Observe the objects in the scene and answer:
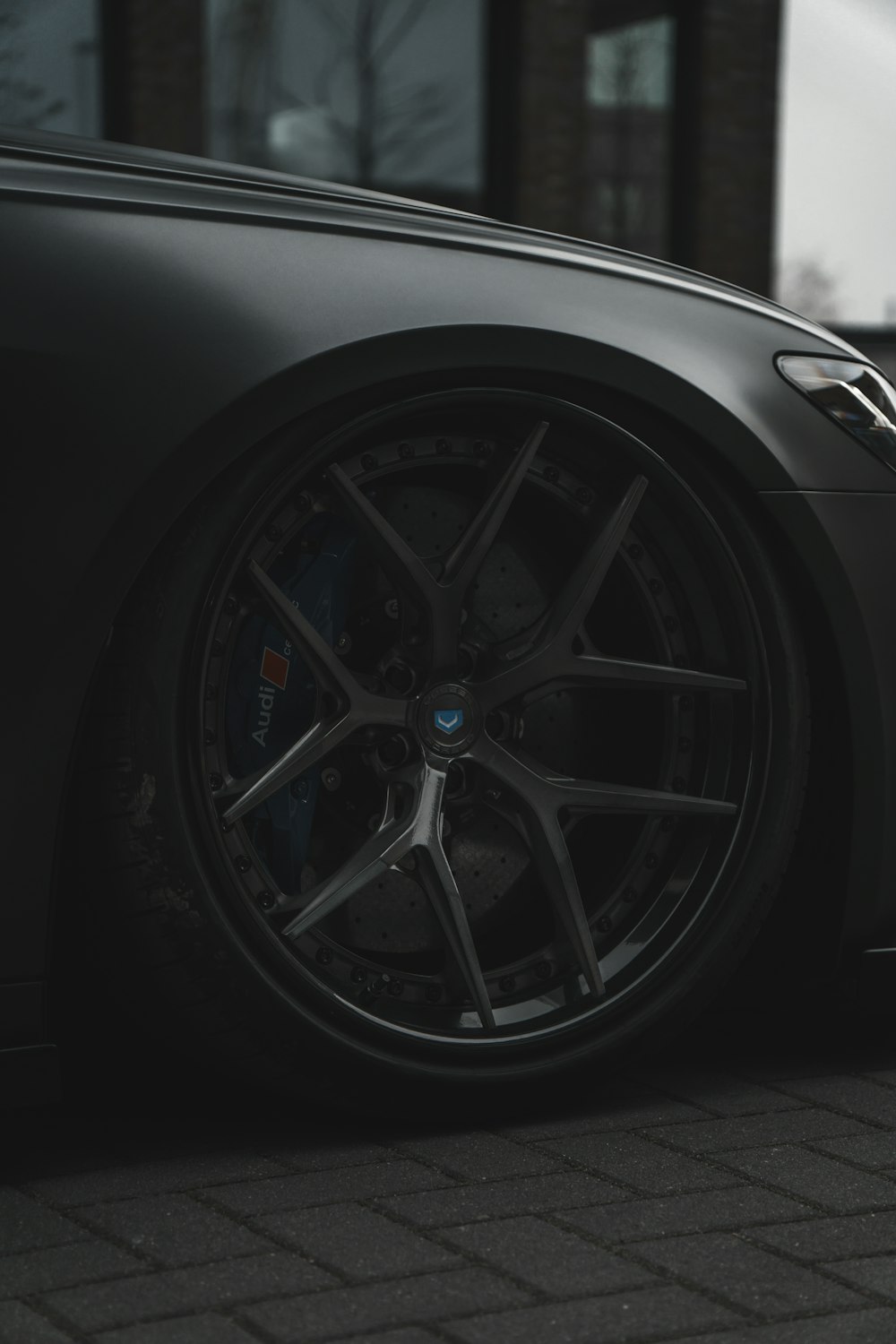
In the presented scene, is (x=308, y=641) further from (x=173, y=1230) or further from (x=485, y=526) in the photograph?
(x=173, y=1230)

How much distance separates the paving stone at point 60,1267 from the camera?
1.85 meters

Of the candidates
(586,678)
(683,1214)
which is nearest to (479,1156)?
(683,1214)

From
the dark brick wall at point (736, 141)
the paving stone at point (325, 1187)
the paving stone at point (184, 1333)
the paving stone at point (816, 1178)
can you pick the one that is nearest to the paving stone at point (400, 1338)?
the paving stone at point (184, 1333)

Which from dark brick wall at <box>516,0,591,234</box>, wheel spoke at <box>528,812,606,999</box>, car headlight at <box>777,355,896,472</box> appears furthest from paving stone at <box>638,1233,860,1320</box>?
dark brick wall at <box>516,0,591,234</box>

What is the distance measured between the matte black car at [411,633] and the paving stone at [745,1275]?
18.3 inches

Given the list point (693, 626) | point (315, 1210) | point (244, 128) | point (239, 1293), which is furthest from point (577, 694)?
point (244, 128)

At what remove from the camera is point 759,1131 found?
7.96 ft

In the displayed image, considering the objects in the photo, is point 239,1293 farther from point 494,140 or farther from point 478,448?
point 494,140

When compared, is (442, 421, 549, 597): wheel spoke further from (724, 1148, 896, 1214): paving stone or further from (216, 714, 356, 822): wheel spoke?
(724, 1148, 896, 1214): paving stone

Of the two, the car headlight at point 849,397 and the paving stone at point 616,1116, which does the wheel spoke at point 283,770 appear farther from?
the car headlight at point 849,397

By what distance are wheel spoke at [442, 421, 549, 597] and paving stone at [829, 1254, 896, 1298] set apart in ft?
3.25

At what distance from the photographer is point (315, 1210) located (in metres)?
2.08

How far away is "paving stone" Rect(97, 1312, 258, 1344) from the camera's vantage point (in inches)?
67.5

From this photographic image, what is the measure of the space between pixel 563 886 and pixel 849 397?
2.90 ft
